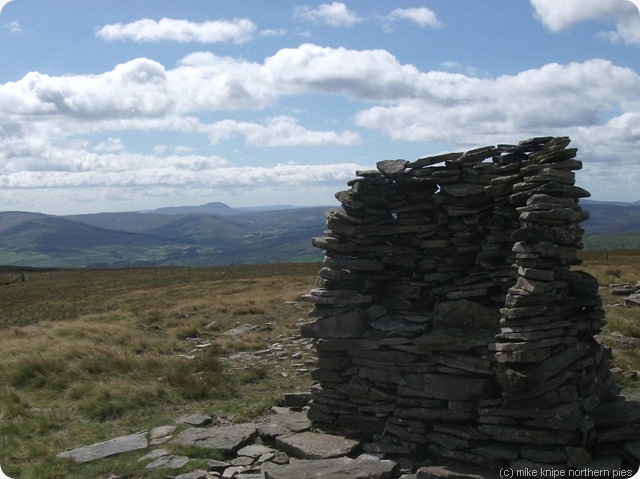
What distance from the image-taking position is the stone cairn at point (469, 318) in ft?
32.8

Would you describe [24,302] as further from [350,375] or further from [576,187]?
[576,187]

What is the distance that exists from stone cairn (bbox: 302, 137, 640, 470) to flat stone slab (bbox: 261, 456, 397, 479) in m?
0.83

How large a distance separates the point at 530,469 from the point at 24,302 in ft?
155

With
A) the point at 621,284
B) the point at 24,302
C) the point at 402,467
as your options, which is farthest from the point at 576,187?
the point at 24,302

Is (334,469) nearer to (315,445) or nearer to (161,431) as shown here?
(315,445)

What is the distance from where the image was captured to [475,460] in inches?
395

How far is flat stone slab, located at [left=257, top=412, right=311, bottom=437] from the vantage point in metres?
12.0

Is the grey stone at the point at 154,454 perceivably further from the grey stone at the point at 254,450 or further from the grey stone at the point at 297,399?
the grey stone at the point at 297,399

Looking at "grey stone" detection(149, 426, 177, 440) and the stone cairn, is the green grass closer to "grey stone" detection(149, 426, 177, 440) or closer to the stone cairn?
"grey stone" detection(149, 426, 177, 440)

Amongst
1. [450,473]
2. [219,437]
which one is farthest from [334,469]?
[219,437]

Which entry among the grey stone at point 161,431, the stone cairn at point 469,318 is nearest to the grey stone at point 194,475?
the grey stone at point 161,431

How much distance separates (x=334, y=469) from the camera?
997 cm

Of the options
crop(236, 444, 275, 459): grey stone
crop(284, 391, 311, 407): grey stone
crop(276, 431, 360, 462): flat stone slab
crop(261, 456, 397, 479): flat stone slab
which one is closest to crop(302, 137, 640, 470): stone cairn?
crop(276, 431, 360, 462): flat stone slab

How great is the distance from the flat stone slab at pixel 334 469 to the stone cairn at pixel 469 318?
828mm
